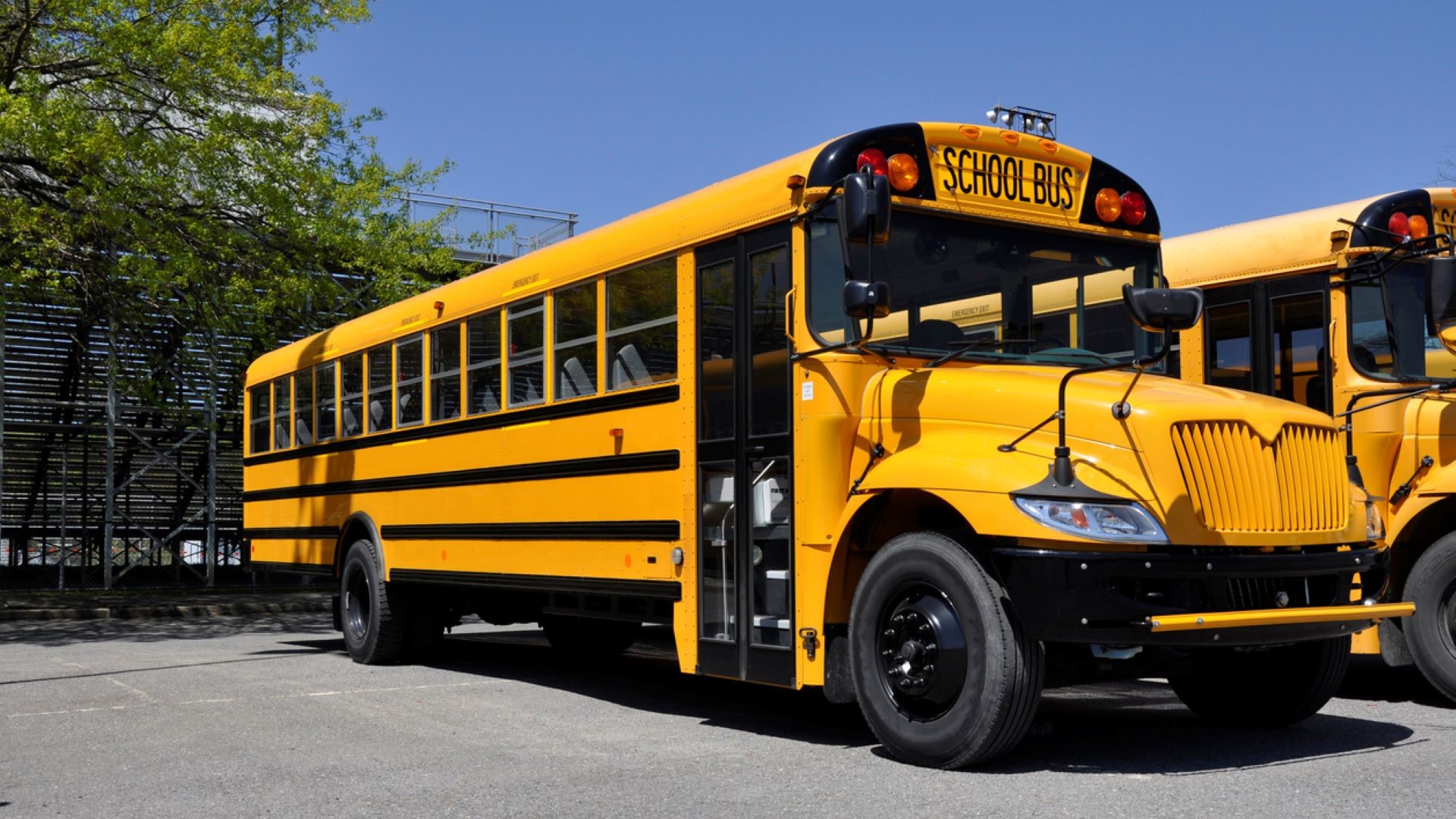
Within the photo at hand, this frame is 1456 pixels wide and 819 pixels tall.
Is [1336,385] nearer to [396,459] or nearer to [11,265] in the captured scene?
[396,459]

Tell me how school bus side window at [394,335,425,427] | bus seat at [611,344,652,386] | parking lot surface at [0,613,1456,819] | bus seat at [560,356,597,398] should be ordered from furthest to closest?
1. school bus side window at [394,335,425,427]
2. bus seat at [560,356,597,398]
3. bus seat at [611,344,652,386]
4. parking lot surface at [0,613,1456,819]

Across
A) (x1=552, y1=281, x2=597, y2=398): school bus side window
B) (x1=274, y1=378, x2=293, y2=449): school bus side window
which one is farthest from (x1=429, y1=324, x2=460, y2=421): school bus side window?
(x1=274, y1=378, x2=293, y2=449): school bus side window

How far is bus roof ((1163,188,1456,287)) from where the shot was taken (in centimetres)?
820

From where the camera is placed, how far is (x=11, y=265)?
15.9m

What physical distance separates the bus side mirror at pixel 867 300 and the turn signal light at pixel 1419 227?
144 inches

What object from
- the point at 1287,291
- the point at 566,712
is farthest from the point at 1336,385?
the point at 566,712

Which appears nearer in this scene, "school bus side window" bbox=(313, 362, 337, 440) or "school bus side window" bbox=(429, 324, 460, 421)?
"school bus side window" bbox=(429, 324, 460, 421)

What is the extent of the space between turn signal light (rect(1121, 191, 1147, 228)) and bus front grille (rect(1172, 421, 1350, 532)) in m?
1.61

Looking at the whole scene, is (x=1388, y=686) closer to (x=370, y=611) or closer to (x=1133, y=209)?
(x=1133, y=209)

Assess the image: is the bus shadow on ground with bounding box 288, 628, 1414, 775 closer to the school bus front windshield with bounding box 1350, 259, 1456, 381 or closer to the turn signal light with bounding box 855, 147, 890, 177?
the school bus front windshield with bounding box 1350, 259, 1456, 381

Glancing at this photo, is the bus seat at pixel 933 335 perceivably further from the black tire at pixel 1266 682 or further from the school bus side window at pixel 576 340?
the school bus side window at pixel 576 340

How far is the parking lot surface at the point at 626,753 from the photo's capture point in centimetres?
543

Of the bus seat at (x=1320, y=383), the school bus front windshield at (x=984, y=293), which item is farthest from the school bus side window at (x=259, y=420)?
the bus seat at (x=1320, y=383)

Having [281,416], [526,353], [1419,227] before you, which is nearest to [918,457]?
[526,353]
